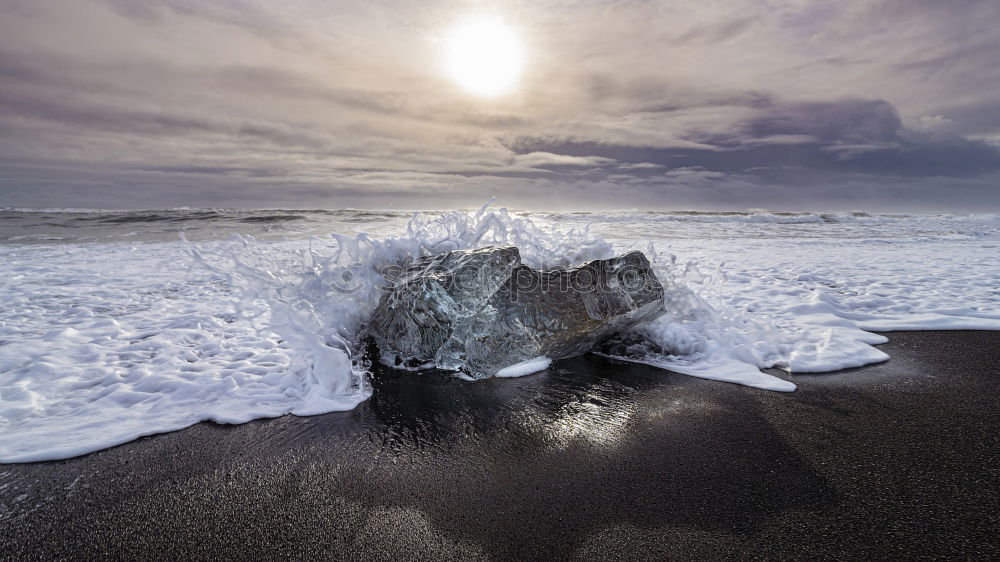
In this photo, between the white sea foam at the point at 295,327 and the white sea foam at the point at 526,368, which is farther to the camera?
the white sea foam at the point at 526,368

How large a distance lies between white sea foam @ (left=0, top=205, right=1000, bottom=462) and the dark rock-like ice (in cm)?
27

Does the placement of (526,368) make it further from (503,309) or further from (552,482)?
(552,482)

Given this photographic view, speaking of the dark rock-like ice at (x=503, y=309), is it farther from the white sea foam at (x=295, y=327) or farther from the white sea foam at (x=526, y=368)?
the white sea foam at (x=295, y=327)

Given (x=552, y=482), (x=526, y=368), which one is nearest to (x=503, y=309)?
(x=526, y=368)

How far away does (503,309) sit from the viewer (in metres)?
3.33

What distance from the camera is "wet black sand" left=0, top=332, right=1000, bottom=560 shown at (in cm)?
157

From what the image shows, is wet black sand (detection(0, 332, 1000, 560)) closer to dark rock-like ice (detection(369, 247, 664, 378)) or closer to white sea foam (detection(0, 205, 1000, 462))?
white sea foam (detection(0, 205, 1000, 462))

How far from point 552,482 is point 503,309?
1.57 meters

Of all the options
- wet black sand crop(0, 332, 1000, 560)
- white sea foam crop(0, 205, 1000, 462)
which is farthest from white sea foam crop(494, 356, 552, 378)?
wet black sand crop(0, 332, 1000, 560)

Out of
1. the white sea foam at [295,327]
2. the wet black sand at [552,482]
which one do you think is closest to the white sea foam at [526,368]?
the white sea foam at [295,327]

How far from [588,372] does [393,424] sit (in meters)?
1.52

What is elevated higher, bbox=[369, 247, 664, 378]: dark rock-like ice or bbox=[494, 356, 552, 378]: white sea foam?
bbox=[369, 247, 664, 378]: dark rock-like ice

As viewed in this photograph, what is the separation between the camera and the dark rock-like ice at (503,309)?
10.8ft

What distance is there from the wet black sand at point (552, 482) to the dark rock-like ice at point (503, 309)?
0.51 meters
